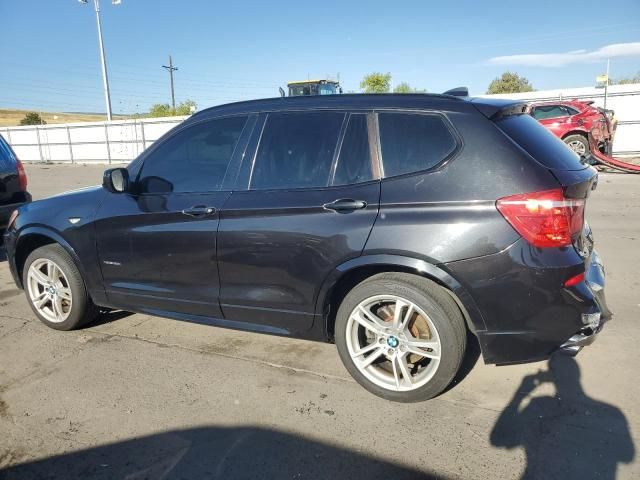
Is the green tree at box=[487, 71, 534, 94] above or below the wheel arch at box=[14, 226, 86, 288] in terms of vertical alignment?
above

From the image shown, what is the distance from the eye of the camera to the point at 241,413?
293 cm

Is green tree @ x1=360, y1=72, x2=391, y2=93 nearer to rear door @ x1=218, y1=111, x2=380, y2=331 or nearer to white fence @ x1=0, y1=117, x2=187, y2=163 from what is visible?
white fence @ x1=0, y1=117, x2=187, y2=163

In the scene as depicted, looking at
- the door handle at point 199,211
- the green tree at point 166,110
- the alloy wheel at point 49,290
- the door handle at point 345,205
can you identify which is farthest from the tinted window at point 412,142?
the green tree at point 166,110

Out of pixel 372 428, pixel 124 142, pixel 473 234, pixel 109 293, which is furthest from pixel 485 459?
pixel 124 142

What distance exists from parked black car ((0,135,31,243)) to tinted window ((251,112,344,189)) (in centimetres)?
479

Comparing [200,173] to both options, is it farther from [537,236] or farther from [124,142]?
[124,142]

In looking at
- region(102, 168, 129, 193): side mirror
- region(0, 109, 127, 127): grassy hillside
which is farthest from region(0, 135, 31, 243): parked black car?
region(0, 109, 127, 127): grassy hillside

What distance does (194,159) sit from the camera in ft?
11.8

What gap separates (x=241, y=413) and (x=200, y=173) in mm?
1680

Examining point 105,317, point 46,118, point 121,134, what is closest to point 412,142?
point 105,317

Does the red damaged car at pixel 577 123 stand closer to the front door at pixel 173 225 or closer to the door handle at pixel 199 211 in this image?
the front door at pixel 173 225

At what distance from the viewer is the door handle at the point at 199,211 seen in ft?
11.0

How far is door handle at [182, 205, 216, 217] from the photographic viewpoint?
3.34 metres

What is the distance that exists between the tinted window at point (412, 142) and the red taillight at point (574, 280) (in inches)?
36.8
